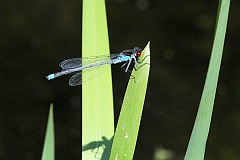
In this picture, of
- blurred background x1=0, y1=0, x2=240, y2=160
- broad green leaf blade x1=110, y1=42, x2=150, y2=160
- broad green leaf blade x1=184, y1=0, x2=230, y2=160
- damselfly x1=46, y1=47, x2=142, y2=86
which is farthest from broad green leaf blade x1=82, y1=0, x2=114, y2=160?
blurred background x1=0, y1=0, x2=240, y2=160

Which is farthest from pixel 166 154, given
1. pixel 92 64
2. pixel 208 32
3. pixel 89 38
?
pixel 89 38

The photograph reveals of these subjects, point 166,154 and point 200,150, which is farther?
point 166,154

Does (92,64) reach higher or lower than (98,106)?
higher

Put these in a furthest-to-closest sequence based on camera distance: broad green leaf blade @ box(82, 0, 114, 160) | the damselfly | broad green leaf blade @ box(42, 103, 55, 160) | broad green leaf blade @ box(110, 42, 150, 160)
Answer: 1. the damselfly
2. broad green leaf blade @ box(82, 0, 114, 160)
3. broad green leaf blade @ box(110, 42, 150, 160)
4. broad green leaf blade @ box(42, 103, 55, 160)

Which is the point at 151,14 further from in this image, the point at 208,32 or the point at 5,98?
the point at 5,98

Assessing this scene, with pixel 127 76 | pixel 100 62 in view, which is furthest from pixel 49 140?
pixel 127 76

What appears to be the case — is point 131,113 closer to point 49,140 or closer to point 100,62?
point 49,140

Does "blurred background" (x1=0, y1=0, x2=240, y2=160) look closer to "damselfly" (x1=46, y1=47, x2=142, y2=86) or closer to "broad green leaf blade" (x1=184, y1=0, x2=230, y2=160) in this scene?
"damselfly" (x1=46, y1=47, x2=142, y2=86)
